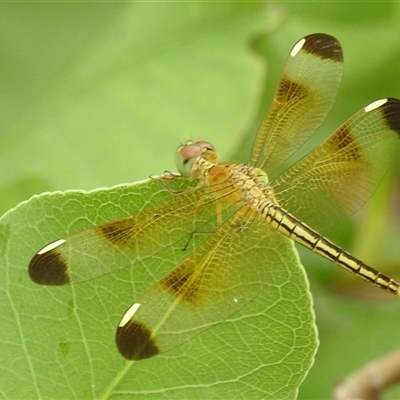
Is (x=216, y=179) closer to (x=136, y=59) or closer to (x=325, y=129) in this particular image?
(x=136, y=59)

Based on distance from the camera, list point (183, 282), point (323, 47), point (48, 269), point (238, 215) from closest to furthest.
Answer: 1. point (48, 269)
2. point (183, 282)
3. point (238, 215)
4. point (323, 47)

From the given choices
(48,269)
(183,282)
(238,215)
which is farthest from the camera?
(238,215)

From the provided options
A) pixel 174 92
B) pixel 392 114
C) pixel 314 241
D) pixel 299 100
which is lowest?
pixel 314 241

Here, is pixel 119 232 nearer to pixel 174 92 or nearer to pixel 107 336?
pixel 107 336

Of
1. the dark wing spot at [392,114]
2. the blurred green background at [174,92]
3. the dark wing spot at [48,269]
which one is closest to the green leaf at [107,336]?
the dark wing spot at [48,269]

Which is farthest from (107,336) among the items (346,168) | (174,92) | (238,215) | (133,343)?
(174,92)

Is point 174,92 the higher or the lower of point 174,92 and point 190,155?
the higher
